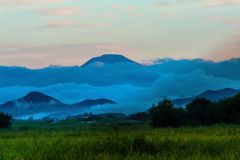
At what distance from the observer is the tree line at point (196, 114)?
61062mm

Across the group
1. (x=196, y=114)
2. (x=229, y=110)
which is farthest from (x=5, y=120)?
(x=229, y=110)

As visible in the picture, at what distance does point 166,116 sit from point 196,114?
471 centimetres

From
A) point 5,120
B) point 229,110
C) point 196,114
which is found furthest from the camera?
point 5,120

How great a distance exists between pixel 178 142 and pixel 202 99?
4622 cm

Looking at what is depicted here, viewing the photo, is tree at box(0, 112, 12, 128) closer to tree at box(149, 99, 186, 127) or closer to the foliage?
the foliage

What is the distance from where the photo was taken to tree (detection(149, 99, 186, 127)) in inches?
2404

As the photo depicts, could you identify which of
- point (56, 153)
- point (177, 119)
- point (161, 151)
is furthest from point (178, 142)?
point (177, 119)

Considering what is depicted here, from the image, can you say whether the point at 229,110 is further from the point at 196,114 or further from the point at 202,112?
the point at 196,114

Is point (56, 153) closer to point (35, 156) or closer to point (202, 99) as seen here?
point (35, 156)

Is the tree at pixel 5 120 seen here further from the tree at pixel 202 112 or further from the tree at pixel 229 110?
the tree at pixel 229 110

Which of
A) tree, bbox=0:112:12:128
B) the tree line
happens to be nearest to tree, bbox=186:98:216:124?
the tree line

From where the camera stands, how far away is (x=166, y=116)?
61.4 meters

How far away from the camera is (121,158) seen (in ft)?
59.4

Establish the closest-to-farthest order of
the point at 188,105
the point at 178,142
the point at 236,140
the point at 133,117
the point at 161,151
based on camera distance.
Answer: the point at 161,151
the point at 178,142
the point at 236,140
the point at 188,105
the point at 133,117
